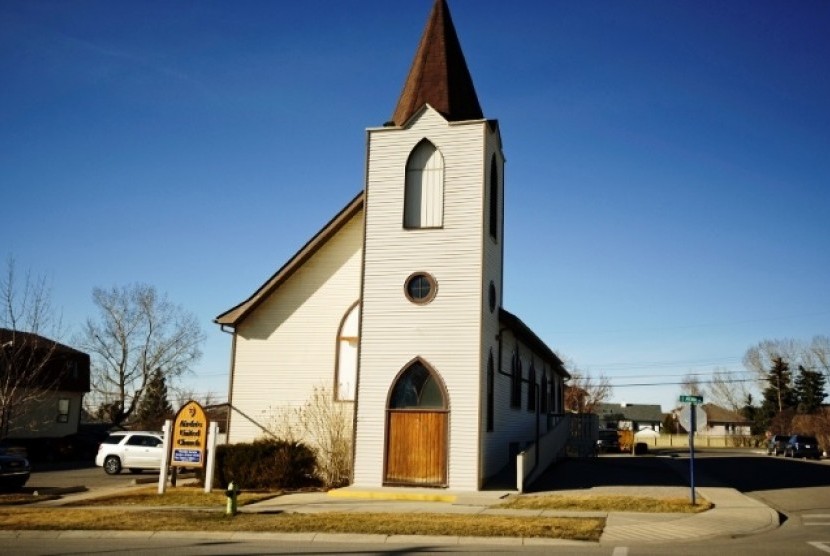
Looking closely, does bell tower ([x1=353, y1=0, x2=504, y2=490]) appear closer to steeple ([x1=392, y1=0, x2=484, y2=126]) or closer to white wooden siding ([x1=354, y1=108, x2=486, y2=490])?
white wooden siding ([x1=354, y1=108, x2=486, y2=490])

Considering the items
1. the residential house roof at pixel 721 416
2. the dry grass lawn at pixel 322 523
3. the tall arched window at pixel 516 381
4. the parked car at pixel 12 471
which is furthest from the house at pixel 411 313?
the residential house roof at pixel 721 416

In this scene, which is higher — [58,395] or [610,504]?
[58,395]

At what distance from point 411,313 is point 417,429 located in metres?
3.10

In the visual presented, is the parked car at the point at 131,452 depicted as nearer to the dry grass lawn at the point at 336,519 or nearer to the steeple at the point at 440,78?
the dry grass lawn at the point at 336,519

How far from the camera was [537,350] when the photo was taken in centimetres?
3147

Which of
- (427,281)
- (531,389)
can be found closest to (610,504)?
(427,281)

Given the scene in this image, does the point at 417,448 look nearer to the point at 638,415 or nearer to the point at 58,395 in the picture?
the point at 58,395

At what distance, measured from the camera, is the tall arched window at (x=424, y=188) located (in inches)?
835

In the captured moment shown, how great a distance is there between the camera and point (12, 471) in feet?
71.1

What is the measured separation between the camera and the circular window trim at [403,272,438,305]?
20438 mm

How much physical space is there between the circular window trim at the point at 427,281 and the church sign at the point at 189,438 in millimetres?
6310

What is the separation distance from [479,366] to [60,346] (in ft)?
A: 123

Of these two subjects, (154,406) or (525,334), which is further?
(154,406)

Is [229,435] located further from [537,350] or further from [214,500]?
[537,350]
